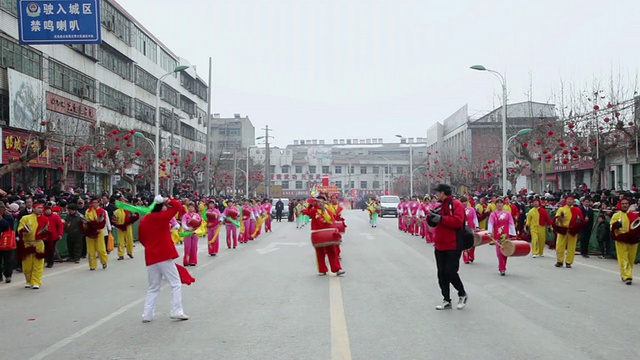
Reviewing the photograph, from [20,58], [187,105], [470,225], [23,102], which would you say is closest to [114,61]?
[20,58]

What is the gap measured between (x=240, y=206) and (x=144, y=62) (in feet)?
100

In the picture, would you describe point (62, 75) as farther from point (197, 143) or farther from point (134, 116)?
point (197, 143)

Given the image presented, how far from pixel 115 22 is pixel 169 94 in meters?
16.3

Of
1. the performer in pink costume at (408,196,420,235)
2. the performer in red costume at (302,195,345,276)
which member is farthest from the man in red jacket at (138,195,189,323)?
the performer in pink costume at (408,196,420,235)

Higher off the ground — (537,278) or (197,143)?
(197,143)

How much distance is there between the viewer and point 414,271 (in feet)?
44.9

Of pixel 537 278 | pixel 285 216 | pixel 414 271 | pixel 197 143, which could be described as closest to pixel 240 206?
pixel 414 271

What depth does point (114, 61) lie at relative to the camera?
4356cm

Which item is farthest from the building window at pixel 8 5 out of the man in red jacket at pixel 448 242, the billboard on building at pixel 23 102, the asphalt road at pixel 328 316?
the man in red jacket at pixel 448 242

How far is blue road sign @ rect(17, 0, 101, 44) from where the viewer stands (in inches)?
511

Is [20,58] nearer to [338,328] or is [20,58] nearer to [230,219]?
[230,219]

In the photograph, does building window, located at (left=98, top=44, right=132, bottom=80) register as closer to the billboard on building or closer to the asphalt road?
the billboard on building

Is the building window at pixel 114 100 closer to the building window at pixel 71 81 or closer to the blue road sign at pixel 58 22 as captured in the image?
the building window at pixel 71 81

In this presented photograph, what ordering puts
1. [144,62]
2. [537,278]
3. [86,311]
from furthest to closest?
[144,62] → [537,278] → [86,311]
